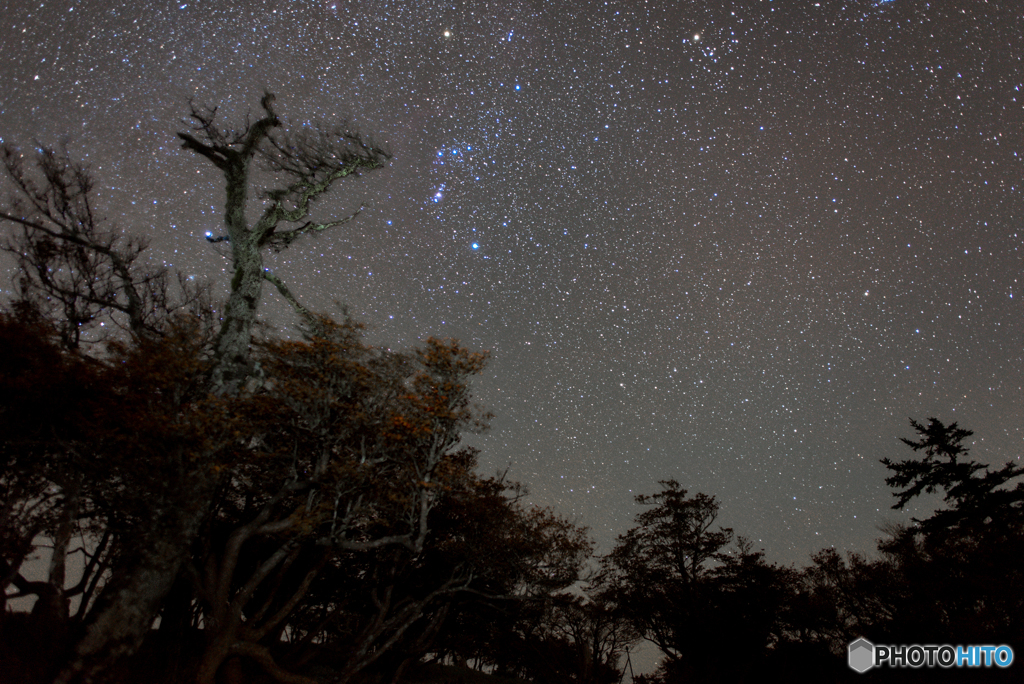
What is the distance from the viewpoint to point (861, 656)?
2069cm

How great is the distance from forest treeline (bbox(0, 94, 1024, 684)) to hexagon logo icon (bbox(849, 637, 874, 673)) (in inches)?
28.0

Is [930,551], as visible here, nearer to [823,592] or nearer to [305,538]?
[823,592]

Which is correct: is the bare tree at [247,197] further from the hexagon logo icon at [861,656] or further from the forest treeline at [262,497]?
the hexagon logo icon at [861,656]

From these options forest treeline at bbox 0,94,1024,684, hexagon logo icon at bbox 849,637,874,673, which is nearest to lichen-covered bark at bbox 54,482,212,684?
forest treeline at bbox 0,94,1024,684

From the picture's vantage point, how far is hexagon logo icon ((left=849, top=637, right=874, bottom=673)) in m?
19.5

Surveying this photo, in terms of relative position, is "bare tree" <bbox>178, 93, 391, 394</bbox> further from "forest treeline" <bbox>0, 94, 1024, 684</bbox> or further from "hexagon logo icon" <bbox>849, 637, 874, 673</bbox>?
"hexagon logo icon" <bbox>849, 637, 874, 673</bbox>

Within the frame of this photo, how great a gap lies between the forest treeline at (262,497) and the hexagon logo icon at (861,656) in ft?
2.34

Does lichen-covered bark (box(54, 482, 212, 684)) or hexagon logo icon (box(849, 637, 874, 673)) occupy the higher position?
lichen-covered bark (box(54, 482, 212, 684))

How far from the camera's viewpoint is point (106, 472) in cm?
1082

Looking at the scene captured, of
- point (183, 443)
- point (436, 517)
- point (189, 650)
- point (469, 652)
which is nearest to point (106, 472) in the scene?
point (183, 443)

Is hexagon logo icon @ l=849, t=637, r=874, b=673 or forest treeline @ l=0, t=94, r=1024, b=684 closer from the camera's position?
forest treeline @ l=0, t=94, r=1024, b=684

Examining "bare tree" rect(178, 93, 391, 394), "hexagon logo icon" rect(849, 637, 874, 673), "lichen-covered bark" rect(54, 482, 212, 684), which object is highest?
"bare tree" rect(178, 93, 391, 394)

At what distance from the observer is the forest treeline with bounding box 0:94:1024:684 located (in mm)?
10750

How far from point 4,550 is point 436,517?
12.1m
